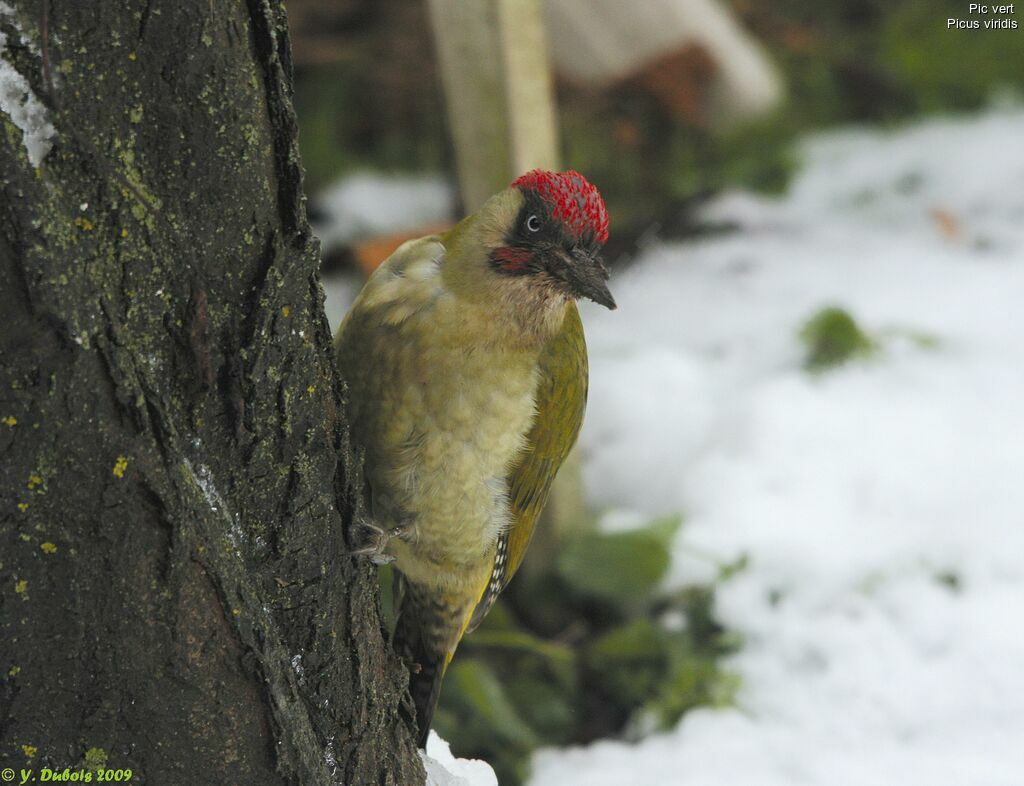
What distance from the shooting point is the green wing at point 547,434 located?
2371 mm

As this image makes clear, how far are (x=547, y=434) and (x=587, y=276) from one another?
15.1 inches

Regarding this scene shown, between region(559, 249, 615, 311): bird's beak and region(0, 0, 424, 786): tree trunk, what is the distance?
2.34 ft

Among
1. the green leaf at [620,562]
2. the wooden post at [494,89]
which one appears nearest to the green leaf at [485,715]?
the green leaf at [620,562]

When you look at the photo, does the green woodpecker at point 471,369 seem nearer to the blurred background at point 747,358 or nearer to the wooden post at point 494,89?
the blurred background at point 747,358

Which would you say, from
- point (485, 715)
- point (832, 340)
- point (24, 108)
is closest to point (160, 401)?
point (24, 108)

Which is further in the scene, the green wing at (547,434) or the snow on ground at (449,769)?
the green wing at (547,434)

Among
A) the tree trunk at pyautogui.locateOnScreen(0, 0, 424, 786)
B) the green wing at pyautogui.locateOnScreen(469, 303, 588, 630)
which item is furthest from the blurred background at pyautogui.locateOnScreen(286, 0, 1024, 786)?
the tree trunk at pyautogui.locateOnScreen(0, 0, 424, 786)

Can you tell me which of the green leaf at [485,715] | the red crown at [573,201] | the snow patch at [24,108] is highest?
the snow patch at [24,108]

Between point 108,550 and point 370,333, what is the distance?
95cm

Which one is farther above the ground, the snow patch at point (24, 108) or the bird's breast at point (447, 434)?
the snow patch at point (24, 108)

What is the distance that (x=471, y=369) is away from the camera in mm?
2217

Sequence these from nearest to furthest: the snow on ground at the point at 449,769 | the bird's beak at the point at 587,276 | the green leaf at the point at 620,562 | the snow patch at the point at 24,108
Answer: the snow patch at the point at 24,108 < the snow on ground at the point at 449,769 < the bird's beak at the point at 587,276 < the green leaf at the point at 620,562

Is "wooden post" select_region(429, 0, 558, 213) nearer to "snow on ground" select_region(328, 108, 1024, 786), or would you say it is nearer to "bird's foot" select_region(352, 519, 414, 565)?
Answer: "snow on ground" select_region(328, 108, 1024, 786)

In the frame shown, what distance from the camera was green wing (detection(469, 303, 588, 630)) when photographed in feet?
7.78
